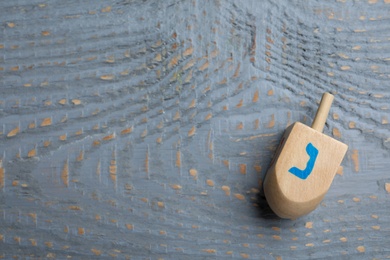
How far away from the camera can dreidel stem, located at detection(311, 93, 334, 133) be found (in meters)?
0.41

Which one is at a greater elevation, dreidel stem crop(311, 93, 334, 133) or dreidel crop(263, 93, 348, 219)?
dreidel stem crop(311, 93, 334, 133)

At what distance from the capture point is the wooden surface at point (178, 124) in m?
0.44

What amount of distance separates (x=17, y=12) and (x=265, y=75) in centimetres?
20

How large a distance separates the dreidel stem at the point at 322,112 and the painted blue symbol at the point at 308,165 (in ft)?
0.06

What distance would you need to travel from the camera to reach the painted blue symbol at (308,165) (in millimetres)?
401

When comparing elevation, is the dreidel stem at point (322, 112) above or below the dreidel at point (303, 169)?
above

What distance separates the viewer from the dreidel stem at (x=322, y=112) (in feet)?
1.36

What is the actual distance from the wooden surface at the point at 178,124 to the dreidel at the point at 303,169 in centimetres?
3

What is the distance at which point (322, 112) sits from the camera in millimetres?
419

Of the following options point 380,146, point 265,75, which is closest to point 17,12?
point 265,75

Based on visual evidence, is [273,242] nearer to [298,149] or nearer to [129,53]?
[298,149]

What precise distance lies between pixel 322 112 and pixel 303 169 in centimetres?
5

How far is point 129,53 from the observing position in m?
0.44

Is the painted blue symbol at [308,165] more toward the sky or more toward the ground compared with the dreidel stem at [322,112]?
more toward the ground
